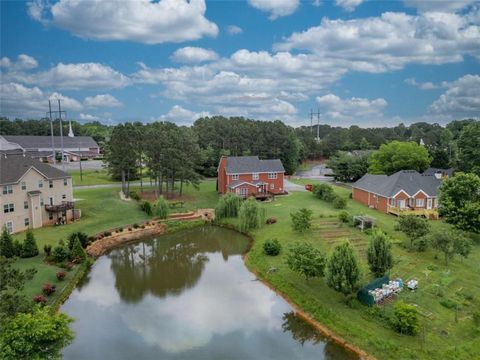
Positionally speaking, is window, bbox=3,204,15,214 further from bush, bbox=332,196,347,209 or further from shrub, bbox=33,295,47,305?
bush, bbox=332,196,347,209

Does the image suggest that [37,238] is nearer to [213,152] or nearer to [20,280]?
[20,280]

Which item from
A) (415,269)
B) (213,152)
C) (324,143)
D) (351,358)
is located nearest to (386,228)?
(415,269)

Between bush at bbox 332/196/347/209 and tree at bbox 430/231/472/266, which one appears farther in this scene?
bush at bbox 332/196/347/209

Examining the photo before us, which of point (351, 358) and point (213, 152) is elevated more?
point (213, 152)

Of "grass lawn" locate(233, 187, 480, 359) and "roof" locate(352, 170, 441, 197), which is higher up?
"roof" locate(352, 170, 441, 197)

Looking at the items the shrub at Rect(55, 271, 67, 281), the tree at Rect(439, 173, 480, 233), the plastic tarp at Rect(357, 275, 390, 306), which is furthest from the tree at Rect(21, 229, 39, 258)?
the tree at Rect(439, 173, 480, 233)

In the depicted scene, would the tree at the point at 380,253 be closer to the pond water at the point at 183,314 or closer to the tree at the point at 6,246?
the pond water at the point at 183,314

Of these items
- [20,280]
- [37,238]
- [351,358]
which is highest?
[20,280]
